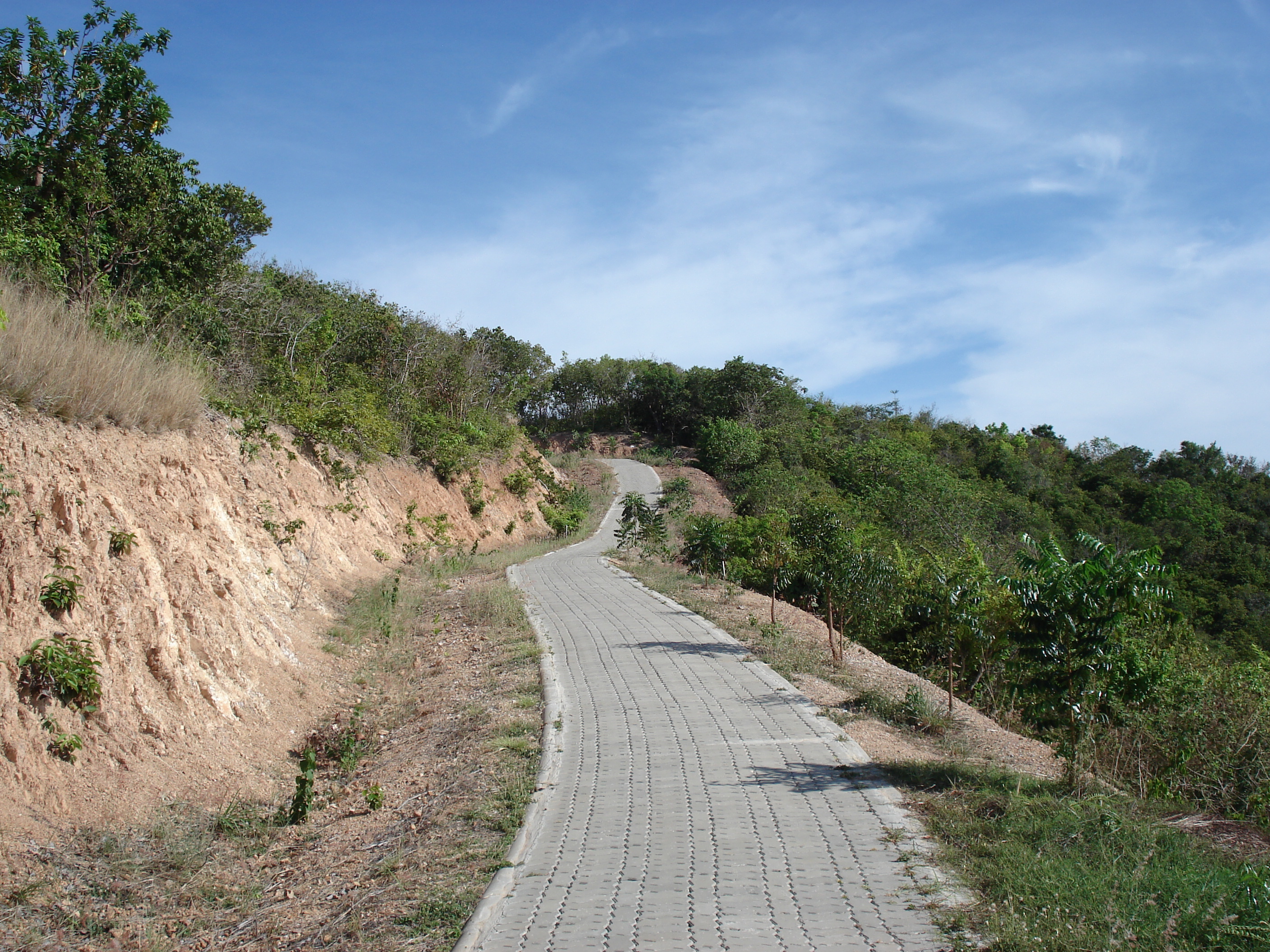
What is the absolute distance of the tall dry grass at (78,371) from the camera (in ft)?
23.2

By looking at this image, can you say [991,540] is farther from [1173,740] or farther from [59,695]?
[59,695]

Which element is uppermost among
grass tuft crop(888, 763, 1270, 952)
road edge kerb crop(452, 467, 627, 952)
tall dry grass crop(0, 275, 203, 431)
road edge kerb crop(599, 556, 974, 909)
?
tall dry grass crop(0, 275, 203, 431)

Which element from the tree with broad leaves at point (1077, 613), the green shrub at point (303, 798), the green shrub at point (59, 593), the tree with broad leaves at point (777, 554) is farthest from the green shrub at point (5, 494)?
the tree with broad leaves at point (777, 554)

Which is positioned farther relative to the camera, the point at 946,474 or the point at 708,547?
the point at 946,474

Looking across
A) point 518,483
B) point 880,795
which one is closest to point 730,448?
point 518,483

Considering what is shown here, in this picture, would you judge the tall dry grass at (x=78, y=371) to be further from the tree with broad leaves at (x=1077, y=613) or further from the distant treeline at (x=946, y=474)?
the distant treeline at (x=946, y=474)

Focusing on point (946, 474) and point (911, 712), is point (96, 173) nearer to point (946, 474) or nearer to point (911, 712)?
point (911, 712)

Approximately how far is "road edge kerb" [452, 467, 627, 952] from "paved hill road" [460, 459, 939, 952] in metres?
0.02

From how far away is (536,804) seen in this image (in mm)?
5637

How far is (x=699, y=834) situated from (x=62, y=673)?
4.54 metres

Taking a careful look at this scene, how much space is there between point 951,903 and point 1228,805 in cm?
430

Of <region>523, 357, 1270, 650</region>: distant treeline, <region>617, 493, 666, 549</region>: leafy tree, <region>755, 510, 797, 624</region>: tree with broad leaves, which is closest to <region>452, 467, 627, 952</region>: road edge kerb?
<region>755, 510, 797, 624</region>: tree with broad leaves

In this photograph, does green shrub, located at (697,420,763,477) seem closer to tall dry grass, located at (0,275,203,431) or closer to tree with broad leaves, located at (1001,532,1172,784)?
tall dry grass, located at (0,275,203,431)

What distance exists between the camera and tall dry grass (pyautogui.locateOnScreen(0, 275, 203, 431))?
707 centimetres
